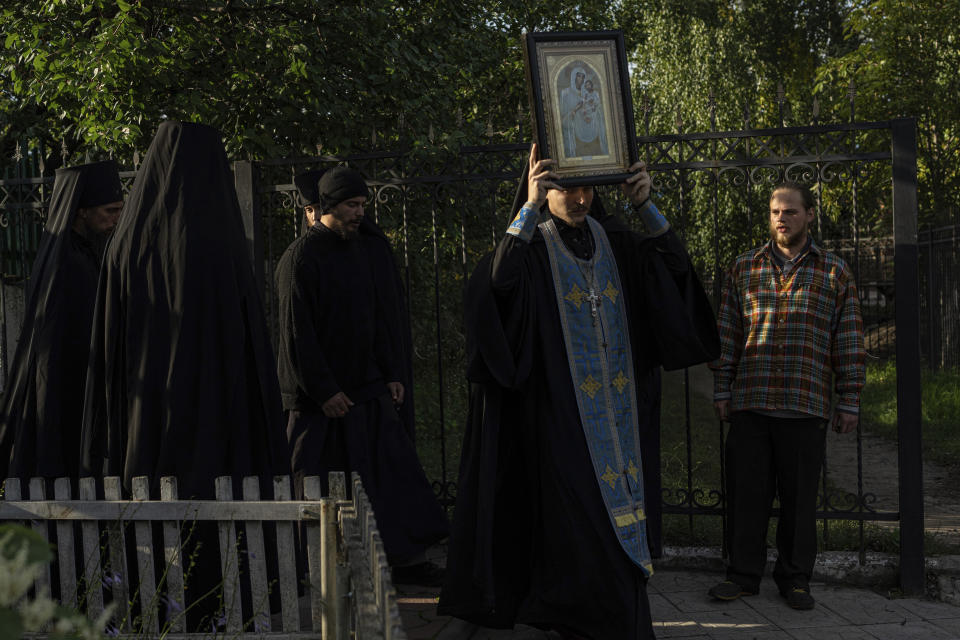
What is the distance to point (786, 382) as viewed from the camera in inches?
192

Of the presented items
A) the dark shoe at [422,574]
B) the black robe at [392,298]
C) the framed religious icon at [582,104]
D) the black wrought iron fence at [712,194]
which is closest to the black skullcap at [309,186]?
the black wrought iron fence at [712,194]

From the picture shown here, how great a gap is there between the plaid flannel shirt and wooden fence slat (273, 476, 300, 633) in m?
2.39

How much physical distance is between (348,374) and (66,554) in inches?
79.0

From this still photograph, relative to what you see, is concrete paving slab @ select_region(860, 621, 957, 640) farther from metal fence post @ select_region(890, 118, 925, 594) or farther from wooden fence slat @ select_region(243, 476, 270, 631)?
wooden fence slat @ select_region(243, 476, 270, 631)

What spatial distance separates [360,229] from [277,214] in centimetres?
429

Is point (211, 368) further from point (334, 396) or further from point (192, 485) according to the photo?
point (334, 396)

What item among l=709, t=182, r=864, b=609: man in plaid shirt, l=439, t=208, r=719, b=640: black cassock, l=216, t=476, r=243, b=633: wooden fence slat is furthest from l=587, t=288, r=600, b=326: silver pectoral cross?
l=216, t=476, r=243, b=633: wooden fence slat

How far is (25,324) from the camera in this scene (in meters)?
4.59

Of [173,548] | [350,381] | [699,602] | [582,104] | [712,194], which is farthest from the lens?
[712,194]

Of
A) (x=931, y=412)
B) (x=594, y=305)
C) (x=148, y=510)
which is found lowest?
(x=931, y=412)

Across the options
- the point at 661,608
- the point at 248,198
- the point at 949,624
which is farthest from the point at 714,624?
the point at 248,198

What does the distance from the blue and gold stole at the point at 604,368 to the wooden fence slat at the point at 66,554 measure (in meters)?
2.05

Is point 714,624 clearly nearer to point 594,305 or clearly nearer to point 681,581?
point 681,581

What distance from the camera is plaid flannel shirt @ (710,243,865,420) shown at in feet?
16.0
